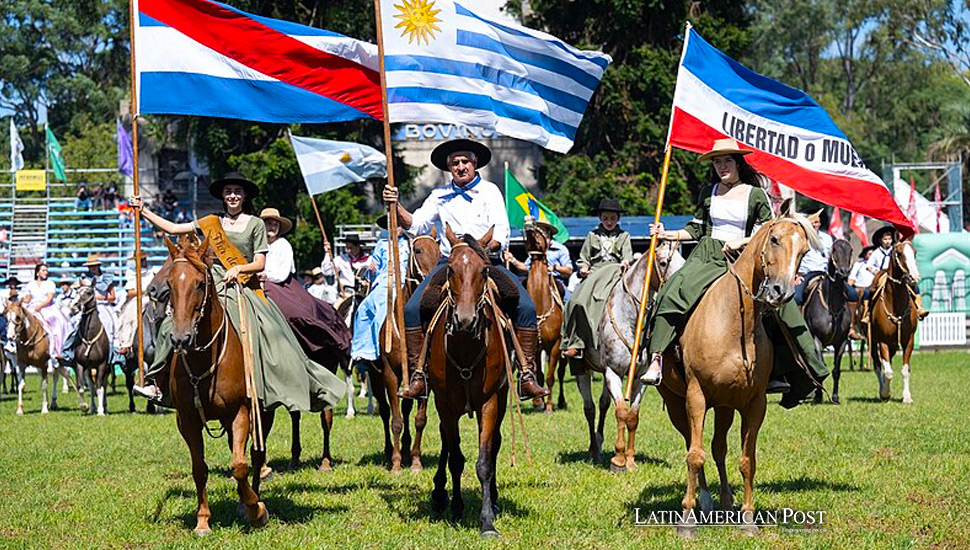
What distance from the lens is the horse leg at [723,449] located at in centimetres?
1020

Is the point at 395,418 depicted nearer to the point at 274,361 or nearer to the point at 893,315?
the point at 274,361

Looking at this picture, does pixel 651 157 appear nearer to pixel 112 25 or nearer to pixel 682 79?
pixel 682 79

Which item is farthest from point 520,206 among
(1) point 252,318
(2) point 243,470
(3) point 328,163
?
(2) point 243,470

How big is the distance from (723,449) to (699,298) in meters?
1.29

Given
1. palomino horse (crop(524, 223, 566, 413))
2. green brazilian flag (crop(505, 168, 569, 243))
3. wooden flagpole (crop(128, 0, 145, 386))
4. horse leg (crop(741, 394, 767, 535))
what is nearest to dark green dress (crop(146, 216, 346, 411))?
wooden flagpole (crop(128, 0, 145, 386))

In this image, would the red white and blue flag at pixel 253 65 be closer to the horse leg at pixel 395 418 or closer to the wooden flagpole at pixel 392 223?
the wooden flagpole at pixel 392 223

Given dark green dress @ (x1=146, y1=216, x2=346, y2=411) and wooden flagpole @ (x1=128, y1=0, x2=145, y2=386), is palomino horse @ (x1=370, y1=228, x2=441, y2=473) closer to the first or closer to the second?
dark green dress @ (x1=146, y1=216, x2=346, y2=411)

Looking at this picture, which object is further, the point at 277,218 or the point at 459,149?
the point at 277,218

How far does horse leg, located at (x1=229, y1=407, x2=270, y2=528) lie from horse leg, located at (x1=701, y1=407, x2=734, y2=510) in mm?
3637

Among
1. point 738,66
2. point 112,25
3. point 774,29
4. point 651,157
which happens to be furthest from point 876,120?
point 738,66

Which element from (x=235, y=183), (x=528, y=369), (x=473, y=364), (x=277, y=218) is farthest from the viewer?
(x=277, y=218)

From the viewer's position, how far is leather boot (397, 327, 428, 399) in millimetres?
10203

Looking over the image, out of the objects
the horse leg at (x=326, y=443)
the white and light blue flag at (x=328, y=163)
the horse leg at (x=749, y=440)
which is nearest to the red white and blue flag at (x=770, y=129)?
the horse leg at (x=749, y=440)

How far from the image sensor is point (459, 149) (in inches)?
439
